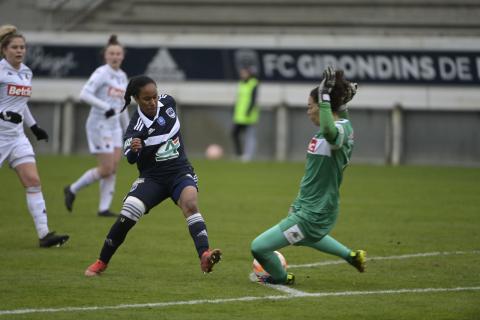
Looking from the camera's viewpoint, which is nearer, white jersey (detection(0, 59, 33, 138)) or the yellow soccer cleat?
the yellow soccer cleat

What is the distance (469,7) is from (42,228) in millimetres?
17668

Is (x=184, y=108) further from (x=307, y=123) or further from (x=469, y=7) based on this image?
(x=469, y=7)

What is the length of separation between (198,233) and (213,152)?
672 inches

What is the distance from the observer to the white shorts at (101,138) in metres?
14.2

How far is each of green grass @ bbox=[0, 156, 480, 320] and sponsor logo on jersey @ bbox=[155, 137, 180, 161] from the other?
1115 mm

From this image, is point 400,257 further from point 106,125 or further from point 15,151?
point 106,125

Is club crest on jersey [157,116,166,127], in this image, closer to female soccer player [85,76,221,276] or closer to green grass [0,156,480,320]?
female soccer player [85,76,221,276]

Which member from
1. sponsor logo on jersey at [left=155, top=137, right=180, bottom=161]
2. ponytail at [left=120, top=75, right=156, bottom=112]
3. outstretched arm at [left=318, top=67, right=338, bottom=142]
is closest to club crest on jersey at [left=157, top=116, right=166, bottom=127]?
sponsor logo on jersey at [left=155, top=137, right=180, bottom=161]

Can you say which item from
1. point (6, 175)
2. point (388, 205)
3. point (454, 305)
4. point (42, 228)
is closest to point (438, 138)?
point (388, 205)

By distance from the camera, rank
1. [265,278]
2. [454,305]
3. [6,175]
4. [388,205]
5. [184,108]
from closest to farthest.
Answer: [454,305], [265,278], [388,205], [6,175], [184,108]

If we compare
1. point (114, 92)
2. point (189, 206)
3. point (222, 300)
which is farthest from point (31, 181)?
point (222, 300)

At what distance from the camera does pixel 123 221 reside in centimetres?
905

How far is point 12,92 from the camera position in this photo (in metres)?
11.0

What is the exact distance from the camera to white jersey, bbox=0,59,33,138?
36.0ft
